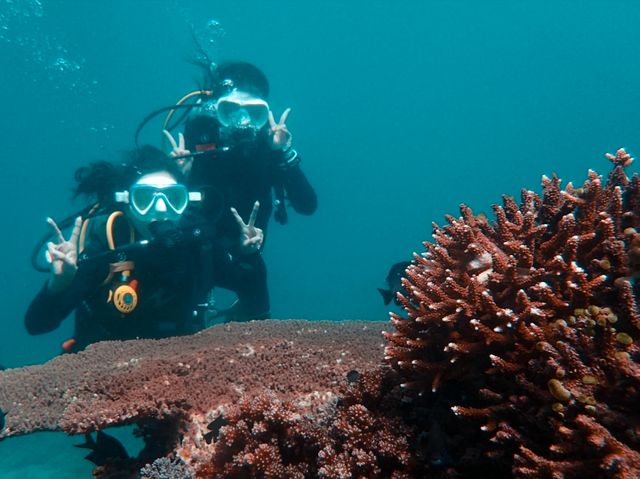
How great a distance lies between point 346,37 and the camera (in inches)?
3932

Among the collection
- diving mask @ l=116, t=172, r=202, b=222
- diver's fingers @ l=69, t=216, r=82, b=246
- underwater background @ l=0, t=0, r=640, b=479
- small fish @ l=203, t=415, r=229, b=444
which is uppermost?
underwater background @ l=0, t=0, r=640, b=479

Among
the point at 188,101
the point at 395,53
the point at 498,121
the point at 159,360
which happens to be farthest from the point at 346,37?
the point at 159,360

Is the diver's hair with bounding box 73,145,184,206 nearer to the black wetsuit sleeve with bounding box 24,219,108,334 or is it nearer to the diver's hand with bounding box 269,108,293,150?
the black wetsuit sleeve with bounding box 24,219,108,334

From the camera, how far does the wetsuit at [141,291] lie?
6227 millimetres

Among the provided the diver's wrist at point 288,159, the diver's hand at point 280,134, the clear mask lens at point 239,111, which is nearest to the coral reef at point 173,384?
the diver's wrist at point 288,159

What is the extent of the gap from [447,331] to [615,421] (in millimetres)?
931

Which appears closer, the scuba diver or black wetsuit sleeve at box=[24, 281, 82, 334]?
the scuba diver

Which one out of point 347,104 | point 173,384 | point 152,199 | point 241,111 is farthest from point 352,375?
point 347,104

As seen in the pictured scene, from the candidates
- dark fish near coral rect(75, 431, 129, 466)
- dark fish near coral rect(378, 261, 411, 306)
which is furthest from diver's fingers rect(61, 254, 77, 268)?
dark fish near coral rect(378, 261, 411, 306)

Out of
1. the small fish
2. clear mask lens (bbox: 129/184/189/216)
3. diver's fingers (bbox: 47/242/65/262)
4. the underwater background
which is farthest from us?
the underwater background

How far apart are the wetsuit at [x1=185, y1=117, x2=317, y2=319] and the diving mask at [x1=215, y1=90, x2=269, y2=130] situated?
10.9 inches

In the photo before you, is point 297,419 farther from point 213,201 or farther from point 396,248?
point 396,248

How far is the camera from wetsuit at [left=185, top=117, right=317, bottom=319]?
8.27m

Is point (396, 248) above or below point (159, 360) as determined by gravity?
above
